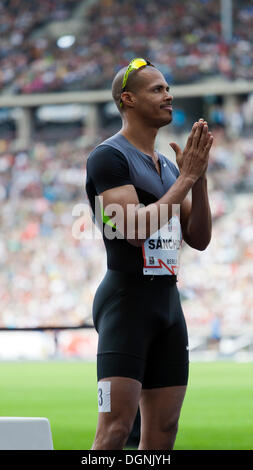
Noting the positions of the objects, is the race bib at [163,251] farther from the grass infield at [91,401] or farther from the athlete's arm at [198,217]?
the grass infield at [91,401]

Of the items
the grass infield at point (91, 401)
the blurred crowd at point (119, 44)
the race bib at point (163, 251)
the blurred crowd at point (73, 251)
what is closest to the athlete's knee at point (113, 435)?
the race bib at point (163, 251)

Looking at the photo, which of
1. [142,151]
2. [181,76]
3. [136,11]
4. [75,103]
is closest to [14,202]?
[75,103]

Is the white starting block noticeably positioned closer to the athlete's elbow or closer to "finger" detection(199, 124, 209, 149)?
the athlete's elbow

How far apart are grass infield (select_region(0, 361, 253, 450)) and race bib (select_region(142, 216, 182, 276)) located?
3551 mm

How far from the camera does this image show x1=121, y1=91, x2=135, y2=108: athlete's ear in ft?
10.7

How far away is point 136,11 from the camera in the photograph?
24125 millimetres

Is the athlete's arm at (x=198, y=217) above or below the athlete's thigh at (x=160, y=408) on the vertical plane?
above

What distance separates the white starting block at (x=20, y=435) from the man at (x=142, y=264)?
18.6 inches

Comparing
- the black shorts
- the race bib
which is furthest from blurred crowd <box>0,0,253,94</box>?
the black shorts

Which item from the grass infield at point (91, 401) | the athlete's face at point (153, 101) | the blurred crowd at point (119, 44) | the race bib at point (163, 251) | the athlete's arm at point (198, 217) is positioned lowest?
the grass infield at point (91, 401)

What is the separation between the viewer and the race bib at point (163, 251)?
3141 millimetres

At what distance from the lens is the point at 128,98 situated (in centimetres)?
329

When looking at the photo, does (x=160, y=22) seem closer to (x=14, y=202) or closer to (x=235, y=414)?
(x=14, y=202)

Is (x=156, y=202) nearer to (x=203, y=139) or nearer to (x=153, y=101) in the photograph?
(x=203, y=139)
